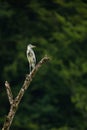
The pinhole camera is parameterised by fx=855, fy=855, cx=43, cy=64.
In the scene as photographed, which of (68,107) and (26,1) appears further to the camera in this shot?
(26,1)

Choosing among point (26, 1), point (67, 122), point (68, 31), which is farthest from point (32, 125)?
point (26, 1)

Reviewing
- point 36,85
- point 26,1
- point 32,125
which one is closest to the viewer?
point 32,125

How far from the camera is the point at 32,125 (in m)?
23.2

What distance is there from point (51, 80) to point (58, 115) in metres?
1.21

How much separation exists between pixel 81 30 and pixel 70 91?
71.9 inches

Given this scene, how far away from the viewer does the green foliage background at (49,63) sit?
23.9 m

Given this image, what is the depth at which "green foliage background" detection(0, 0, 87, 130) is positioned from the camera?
23.9 m

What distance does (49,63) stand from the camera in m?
24.7

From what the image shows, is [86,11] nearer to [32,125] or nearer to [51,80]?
[51,80]

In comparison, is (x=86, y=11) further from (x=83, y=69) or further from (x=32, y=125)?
(x=32, y=125)

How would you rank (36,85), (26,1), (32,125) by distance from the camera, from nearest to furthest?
1. (32,125)
2. (36,85)
3. (26,1)

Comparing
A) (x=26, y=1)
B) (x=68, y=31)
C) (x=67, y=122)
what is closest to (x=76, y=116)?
(x=67, y=122)

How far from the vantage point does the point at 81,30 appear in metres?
24.7

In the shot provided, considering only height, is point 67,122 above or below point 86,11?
below
